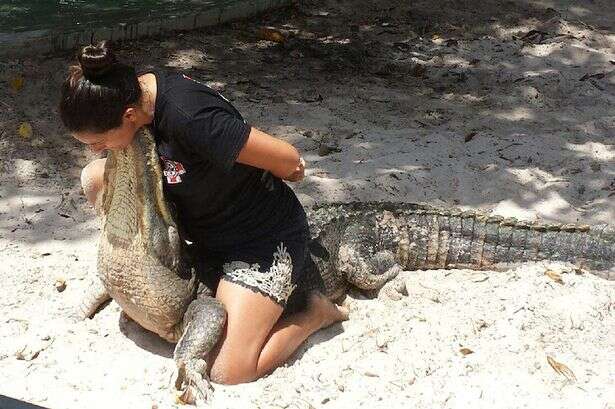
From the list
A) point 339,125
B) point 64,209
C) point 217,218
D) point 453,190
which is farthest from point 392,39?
point 217,218

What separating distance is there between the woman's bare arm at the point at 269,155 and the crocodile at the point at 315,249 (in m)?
0.38

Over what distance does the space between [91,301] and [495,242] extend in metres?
2.14

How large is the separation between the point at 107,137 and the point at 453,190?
2.66 m

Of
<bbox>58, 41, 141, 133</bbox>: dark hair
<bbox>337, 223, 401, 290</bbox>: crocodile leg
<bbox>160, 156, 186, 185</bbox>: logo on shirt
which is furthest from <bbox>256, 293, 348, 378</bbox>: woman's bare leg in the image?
<bbox>58, 41, 141, 133</bbox>: dark hair

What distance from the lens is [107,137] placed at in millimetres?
3072

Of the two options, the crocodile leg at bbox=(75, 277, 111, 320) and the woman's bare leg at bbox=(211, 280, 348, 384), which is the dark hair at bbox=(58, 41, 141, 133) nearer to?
the woman's bare leg at bbox=(211, 280, 348, 384)

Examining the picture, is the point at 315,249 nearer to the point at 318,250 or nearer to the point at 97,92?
the point at 318,250

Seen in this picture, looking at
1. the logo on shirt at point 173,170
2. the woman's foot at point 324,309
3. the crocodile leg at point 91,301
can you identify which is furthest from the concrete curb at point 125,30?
the woman's foot at point 324,309

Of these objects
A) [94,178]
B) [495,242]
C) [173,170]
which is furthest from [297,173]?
[495,242]

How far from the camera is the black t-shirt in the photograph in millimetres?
3107

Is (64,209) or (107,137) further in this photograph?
(64,209)

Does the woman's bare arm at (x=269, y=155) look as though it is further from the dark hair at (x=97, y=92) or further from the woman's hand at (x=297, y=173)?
the dark hair at (x=97, y=92)

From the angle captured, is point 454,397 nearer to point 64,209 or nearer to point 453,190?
point 453,190

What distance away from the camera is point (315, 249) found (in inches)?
162
